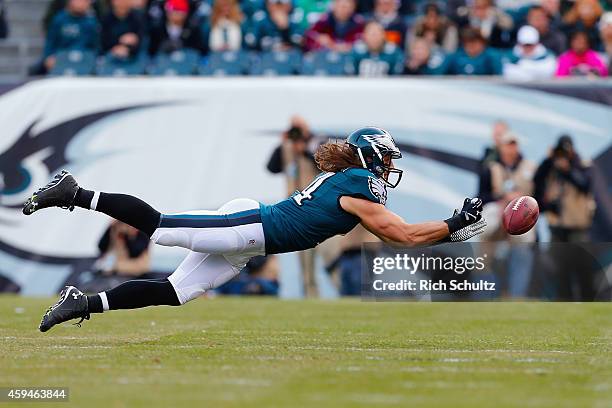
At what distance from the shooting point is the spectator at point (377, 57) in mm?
15266

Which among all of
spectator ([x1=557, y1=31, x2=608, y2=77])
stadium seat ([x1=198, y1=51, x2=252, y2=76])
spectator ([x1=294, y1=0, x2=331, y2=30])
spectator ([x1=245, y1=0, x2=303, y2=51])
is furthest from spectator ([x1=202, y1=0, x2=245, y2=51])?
spectator ([x1=557, y1=31, x2=608, y2=77])

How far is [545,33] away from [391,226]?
30.1 ft

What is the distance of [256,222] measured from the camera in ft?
25.3

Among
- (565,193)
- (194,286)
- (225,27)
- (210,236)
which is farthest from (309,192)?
(225,27)

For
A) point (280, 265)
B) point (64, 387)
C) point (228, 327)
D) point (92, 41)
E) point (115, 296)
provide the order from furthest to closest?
point (92, 41) < point (280, 265) < point (228, 327) < point (115, 296) < point (64, 387)

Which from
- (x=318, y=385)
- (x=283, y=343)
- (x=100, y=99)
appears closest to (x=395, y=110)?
(x=100, y=99)

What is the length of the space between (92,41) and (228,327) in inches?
308

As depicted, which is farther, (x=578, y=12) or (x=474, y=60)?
(x=578, y=12)

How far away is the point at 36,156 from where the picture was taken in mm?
14586

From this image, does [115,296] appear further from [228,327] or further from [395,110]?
[395,110]

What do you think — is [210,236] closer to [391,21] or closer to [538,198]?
[538,198]

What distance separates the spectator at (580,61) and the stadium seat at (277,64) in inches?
134

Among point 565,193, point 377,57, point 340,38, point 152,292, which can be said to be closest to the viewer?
point 152,292

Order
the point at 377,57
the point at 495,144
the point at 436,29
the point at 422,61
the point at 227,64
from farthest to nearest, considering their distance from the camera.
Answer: the point at 436,29 → the point at 227,64 → the point at 377,57 → the point at 422,61 → the point at 495,144
